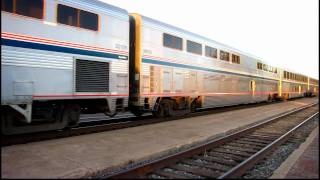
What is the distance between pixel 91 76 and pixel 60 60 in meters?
1.20

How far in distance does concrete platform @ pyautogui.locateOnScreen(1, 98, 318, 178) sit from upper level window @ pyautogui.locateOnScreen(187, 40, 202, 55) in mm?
5236

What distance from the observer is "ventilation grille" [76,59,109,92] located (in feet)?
31.0

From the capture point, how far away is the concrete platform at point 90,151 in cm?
581

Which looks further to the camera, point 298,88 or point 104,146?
point 298,88

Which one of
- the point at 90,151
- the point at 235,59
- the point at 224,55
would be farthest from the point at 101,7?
the point at 235,59

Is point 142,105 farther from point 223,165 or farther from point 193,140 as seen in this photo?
point 223,165

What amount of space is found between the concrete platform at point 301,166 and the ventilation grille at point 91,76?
18.4ft

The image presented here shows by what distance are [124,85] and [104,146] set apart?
3.46 m

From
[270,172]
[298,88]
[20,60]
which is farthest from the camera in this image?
[298,88]

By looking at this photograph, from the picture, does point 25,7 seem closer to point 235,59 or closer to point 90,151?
point 90,151

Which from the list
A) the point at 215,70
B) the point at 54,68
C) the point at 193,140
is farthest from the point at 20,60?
the point at 215,70

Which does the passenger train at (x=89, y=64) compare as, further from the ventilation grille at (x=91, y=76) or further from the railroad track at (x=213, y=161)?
the railroad track at (x=213, y=161)

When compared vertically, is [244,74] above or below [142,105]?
above

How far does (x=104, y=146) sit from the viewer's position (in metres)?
7.98
